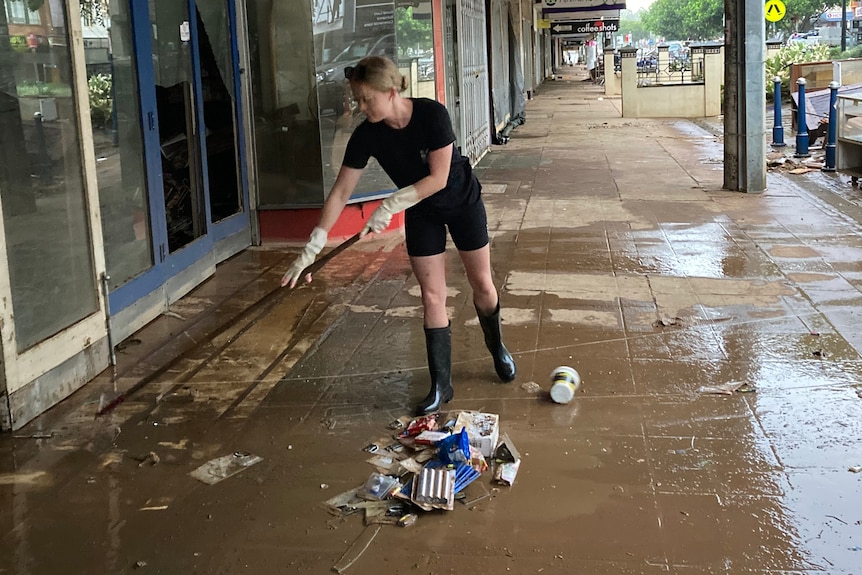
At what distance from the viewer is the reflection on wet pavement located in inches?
123

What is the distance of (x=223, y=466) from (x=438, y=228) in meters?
1.50

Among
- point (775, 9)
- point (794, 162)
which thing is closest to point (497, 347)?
point (794, 162)

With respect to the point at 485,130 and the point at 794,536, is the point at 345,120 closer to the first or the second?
the point at 794,536

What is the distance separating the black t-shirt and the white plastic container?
3.18 ft

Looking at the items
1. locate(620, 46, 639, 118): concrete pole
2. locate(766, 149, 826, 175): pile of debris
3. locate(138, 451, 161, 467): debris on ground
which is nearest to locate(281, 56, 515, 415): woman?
locate(138, 451, 161, 467): debris on ground

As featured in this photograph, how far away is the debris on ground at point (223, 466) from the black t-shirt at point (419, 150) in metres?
1.43

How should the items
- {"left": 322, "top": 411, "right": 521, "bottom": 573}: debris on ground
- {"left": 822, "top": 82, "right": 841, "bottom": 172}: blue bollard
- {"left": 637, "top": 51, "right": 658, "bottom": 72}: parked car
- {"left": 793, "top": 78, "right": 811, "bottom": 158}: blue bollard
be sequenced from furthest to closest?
1. {"left": 637, "top": 51, "right": 658, "bottom": 72}: parked car
2. {"left": 793, "top": 78, "right": 811, "bottom": 158}: blue bollard
3. {"left": 822, "top": 82, "right": 841, "bottom": 172}: blue bollard
4. {"left": 322, "top": 411, "right": 521, "bottom": 573}: debris on ground

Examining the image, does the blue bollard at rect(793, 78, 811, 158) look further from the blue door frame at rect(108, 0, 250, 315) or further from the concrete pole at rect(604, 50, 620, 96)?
the concrete pole at rect(604, 50, 620, 96)

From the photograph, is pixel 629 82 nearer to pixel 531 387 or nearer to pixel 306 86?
pixel 306 86

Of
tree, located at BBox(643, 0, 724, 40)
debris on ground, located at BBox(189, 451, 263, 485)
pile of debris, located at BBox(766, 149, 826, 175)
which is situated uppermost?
tree, located at BBox(643, 0, 724, 40)

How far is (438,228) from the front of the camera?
4301mm

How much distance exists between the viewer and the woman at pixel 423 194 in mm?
3984

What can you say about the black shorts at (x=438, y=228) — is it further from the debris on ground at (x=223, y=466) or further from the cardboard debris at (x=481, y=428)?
the debris on ground at (x=223, y=466)

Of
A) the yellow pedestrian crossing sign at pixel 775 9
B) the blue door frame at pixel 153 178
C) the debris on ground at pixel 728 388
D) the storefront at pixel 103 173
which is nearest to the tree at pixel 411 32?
the storefront at pixel 103 173
